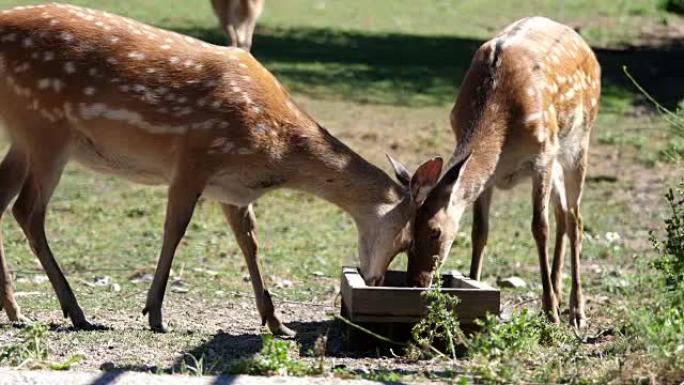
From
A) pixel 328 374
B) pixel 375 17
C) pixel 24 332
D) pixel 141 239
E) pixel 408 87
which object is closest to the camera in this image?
pixel 328 374

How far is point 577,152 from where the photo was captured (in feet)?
Answer: 33.5

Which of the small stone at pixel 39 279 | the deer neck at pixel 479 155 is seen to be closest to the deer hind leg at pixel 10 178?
the small stone at pixel 39 279

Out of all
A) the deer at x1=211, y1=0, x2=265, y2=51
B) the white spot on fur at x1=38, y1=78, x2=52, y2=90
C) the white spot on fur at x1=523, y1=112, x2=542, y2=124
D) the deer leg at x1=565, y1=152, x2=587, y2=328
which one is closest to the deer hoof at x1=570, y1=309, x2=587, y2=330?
the deer leg at x1=565, y1=152, x2=587, y2=328

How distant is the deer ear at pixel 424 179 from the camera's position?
856 centimetres

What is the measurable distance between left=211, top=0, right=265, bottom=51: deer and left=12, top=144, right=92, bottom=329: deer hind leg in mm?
5227

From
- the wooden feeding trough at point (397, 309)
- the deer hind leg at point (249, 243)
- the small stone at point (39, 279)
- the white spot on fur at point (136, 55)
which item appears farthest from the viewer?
the small stone at point (39, 279)

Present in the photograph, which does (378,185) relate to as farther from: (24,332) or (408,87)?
(408,87)

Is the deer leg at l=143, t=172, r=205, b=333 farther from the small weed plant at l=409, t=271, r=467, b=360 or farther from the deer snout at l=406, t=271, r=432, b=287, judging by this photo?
the small weed plant at l=409, t=271, r=467, b=360

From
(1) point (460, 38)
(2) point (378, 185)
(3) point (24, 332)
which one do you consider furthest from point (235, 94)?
(1) point (460, 38)

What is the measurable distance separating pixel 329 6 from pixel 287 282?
55.1 ft

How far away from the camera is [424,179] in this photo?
8609mm

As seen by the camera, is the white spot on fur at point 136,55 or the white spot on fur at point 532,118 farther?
the white spot on fur at point 532,118

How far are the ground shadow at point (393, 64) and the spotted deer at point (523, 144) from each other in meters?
8.05

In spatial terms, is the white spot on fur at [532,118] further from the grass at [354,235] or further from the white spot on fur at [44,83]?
the white spot on fur at [44,83]
